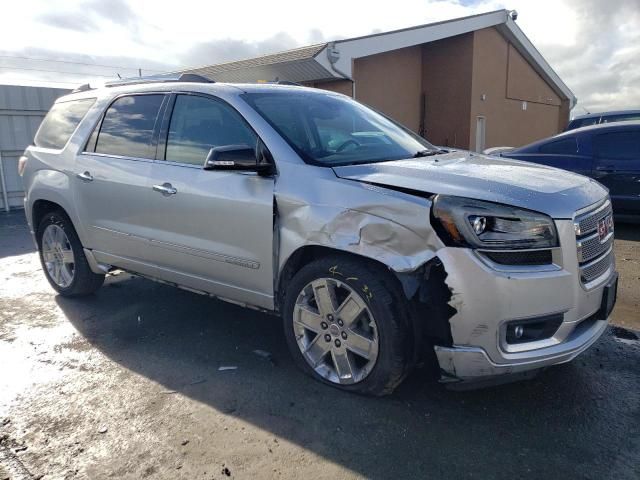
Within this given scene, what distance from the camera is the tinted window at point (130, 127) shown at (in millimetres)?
4008

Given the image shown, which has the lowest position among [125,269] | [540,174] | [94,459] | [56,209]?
[94,459]

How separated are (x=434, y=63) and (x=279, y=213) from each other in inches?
582

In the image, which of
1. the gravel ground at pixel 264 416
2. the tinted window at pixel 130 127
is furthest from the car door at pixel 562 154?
the tinted window at pixel 130 127

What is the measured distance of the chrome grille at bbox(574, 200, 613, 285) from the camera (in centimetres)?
268

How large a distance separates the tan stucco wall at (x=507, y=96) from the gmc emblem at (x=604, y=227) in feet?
44.6

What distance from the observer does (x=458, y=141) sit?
16.3 meters

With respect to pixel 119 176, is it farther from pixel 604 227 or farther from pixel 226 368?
pixel 604 227

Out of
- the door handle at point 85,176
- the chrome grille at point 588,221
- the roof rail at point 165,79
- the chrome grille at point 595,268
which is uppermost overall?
the roof rail at point 165,79

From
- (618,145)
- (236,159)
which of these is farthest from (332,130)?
(618,145)

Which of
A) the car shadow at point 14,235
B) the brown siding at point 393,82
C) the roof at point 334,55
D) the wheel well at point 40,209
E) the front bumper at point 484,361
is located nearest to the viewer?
the front bumper at point 484,361

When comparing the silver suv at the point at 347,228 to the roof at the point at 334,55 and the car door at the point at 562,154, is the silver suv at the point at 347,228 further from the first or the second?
the roof at the point at 334,55

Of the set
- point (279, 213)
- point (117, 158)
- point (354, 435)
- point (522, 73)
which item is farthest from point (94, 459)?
point (522, 73)

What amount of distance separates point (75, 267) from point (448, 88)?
45.5 ft

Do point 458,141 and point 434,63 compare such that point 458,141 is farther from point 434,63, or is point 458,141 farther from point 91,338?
point 91,338
